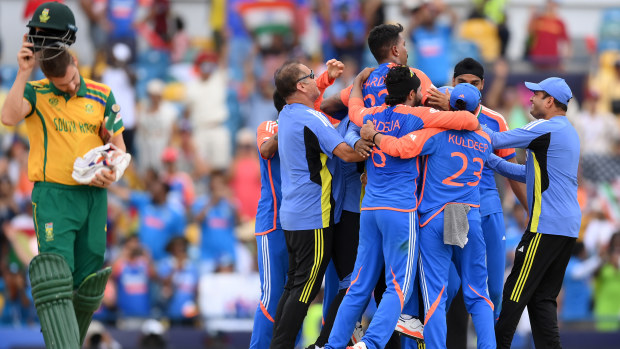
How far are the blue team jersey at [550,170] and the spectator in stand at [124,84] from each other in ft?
28.8

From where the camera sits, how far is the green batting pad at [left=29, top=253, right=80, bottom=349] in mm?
8633

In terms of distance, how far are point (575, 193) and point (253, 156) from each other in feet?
27.1

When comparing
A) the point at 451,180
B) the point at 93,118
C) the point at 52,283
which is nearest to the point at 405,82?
the point at 451,180

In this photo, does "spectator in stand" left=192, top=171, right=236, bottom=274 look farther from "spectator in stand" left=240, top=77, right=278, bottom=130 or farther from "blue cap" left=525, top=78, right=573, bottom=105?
"blue cap" left=525, top=78, right=573, bottom=105

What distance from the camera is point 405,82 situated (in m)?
8.92

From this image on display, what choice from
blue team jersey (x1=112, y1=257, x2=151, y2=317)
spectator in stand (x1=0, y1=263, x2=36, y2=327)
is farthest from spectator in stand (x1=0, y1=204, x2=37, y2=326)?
blue team jersey (x1=112, y1=257, x2=151, y2=317)

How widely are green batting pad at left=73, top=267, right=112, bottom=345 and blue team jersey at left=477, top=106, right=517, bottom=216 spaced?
11.2ft

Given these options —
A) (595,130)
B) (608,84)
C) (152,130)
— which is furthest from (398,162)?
(608,84)

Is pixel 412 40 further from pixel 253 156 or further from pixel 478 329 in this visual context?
pixel 478 329

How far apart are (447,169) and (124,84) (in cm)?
911

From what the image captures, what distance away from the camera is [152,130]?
56.0 feet

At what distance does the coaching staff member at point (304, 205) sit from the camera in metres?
8.93

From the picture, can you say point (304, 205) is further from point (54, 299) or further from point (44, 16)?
point (44, 16)

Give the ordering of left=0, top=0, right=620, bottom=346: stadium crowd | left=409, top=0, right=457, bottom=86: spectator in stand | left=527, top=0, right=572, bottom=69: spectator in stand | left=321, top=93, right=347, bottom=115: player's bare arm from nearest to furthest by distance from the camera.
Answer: left=321, top=93, right=347, bottom=115: player's bare arm
left=0, top=0, right=620, bottom=346: stadium crowd
left=409, top=0, right=457, bottom=86: spectator in stand
left=527, top=0, right=572, bottom=69: spectator in stand
